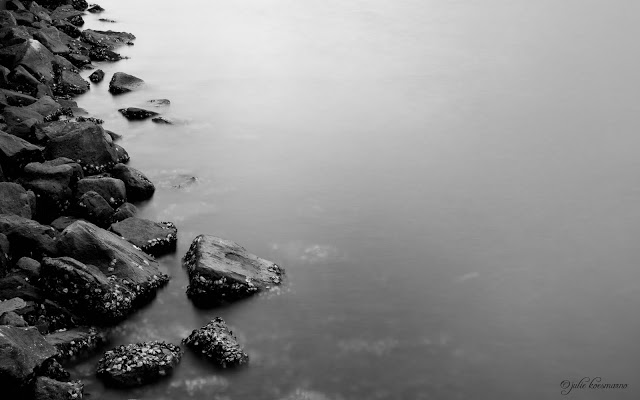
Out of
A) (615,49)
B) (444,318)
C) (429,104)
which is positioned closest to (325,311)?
(444,318)

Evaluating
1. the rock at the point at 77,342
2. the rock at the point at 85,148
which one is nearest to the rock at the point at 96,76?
the rock at the point at 85,148

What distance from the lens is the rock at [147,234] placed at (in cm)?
2738

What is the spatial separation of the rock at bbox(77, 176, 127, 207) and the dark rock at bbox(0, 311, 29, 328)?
9377mm

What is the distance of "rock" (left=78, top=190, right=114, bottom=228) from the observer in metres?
28.3

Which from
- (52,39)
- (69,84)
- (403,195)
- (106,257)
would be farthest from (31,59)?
(403,195)

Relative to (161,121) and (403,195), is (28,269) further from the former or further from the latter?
(161,121)

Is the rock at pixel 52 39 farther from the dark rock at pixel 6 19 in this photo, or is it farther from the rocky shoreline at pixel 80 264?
the rocky shoreline at pixel 80 264

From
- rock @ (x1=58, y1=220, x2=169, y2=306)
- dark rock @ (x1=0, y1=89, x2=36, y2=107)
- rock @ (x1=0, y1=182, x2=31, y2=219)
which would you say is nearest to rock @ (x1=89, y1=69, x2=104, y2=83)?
dark rock @ (x1=0, y1=89, x2=36, y2=107)

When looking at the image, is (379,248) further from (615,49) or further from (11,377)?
(615,49)

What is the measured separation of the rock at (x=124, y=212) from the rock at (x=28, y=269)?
554 cm

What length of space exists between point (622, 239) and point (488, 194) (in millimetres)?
7252

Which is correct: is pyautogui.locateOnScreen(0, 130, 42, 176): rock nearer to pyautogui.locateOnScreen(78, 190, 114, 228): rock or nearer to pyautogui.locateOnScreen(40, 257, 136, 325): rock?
pyautogui.locateOnScreen(78, 190, 114, 228): rock

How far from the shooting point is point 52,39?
171 feet

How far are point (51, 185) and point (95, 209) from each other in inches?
89.4
